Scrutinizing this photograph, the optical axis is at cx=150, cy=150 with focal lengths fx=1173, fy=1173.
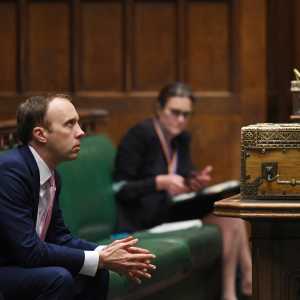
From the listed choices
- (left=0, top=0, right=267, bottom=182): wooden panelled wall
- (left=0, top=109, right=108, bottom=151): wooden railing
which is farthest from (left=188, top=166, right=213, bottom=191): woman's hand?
(left=0, top=0, right=267, bottom=182): wooden panelled wall

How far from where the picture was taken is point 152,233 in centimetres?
671

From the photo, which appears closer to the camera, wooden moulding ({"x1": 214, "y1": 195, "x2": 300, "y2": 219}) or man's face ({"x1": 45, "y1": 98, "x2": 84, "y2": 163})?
wooden moulding ({"x1": 214, "y1": 195, "x2": 300, "y2": 219})

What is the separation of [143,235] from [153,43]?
7.45ft

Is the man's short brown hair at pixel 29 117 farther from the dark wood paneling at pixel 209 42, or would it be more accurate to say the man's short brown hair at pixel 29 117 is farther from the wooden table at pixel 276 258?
the dark wood paneling at pixel 209 42

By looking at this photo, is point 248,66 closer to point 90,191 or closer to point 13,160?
point 90,191

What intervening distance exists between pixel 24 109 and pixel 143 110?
382 centimetres

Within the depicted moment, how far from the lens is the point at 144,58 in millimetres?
8516

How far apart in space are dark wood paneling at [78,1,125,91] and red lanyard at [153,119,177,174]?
135 centimetres

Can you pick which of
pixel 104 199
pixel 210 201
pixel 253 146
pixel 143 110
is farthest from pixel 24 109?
pixel 143 110

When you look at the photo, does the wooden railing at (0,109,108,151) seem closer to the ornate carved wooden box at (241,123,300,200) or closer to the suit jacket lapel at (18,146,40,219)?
the suit jacket lapel at (18,146,40,219)

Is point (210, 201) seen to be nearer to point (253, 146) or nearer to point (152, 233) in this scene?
point (152, 233)

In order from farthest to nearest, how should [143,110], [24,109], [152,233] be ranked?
[143,110] → [152,233] → [24,109]

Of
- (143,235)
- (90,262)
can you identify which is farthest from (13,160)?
(143,235)

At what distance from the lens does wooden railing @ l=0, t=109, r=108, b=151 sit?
597cm
